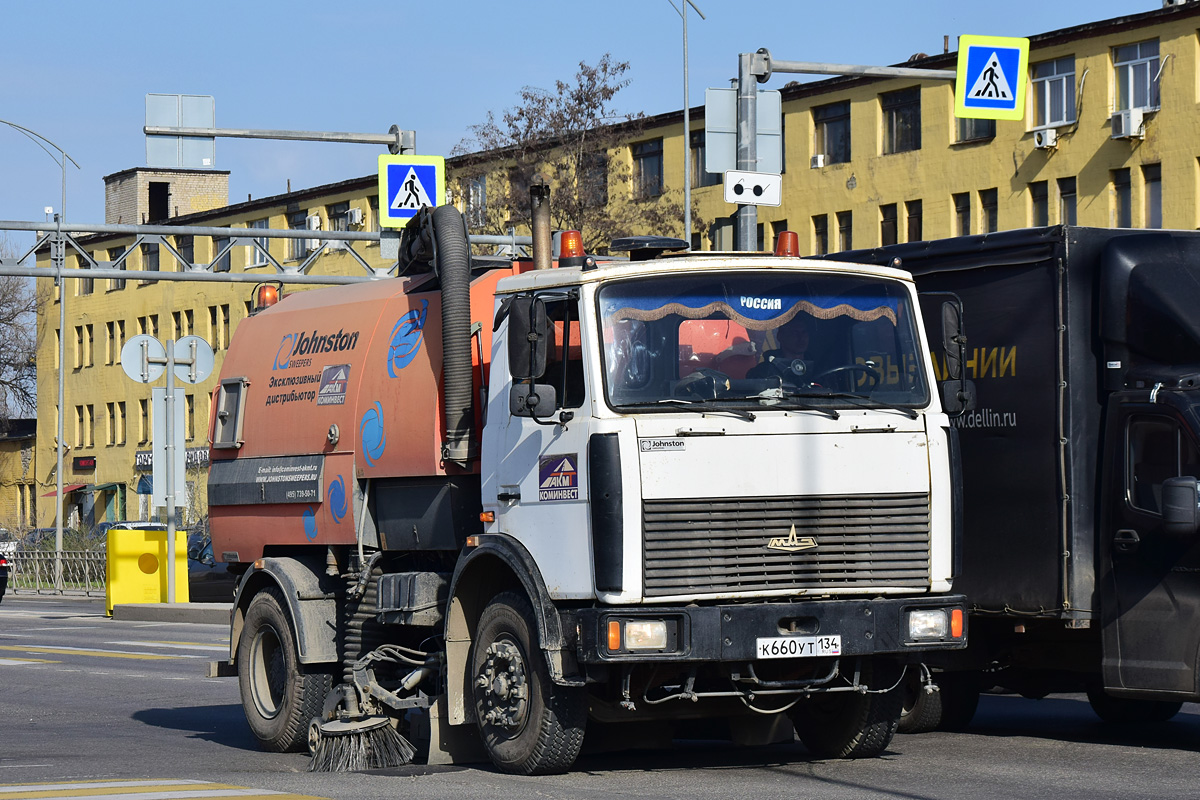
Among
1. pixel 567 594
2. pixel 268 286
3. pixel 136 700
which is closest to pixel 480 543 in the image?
pixel 567 594

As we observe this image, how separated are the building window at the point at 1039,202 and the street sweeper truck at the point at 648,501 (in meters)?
35.3

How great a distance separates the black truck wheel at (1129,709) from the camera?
41.8 feet

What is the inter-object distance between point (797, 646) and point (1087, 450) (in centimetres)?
286

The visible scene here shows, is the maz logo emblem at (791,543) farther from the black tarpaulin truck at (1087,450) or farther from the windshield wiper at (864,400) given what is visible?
the black tarpaulin truck at (1087,450)

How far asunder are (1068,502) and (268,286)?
6.05m

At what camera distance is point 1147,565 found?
1077 cm

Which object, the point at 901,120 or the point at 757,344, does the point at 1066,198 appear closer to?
the point at 901,120

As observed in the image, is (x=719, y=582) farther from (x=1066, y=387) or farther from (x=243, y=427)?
(x=243, y=427)

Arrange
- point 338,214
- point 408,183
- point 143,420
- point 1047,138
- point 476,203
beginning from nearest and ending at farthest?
point 408,183, point 1047,138, point 476,203, point 338,214, point 143,420

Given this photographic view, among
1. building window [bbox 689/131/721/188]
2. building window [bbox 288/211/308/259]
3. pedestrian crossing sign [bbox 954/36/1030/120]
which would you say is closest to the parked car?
pedestrian crossing sign [bbox 954/36/1030/120]

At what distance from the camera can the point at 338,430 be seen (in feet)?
38.1

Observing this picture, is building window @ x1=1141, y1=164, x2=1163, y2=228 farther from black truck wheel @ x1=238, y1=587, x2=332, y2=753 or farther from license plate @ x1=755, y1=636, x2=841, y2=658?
license plate @ x1=755, y1=636, x2=841, y2=658

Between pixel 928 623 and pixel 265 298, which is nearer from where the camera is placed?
pixel 928 623

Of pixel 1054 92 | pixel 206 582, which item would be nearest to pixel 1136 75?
pixel 1054 92
